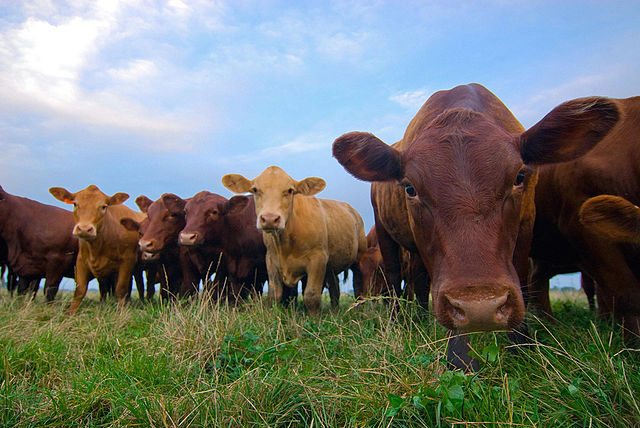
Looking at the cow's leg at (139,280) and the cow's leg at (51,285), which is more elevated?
the cow's leg at (51,285)

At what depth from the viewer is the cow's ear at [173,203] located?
8.38 m

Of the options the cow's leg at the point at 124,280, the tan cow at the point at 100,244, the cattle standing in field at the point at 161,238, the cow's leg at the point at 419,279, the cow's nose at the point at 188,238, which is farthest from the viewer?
the cow's leg at the point at 124,280

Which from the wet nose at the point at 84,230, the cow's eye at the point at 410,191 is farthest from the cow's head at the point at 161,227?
the cow's eye at the point at 410,191

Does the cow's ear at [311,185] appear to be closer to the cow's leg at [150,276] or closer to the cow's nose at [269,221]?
the cow's nose at [269,221]

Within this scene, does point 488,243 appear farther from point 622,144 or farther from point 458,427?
point 622,144

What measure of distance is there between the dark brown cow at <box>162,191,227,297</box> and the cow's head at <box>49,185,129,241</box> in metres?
0.93

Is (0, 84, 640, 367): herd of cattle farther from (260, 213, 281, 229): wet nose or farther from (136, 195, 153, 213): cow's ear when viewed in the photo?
(136, 195, 153, 213): cow's ear

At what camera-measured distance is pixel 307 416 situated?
244 centimetres

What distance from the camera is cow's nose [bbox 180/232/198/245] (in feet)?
23.7

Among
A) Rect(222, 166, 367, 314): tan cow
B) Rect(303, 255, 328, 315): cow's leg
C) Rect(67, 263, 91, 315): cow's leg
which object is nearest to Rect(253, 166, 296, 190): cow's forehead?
Rect(222, 166, 367, 314): tan cow

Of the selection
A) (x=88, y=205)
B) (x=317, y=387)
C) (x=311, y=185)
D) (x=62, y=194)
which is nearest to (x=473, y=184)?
(x=317, y=387)

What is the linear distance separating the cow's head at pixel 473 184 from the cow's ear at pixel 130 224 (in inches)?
248

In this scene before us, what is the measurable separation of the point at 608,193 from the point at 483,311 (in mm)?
2693

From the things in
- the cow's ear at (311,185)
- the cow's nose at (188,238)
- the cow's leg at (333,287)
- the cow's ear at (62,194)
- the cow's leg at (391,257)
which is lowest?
the cow's leg at (333,287)
